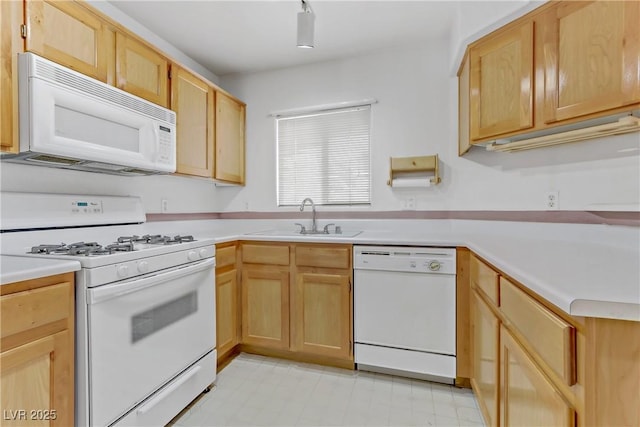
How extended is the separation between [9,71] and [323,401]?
2.17 m

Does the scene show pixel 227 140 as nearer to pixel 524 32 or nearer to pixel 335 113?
pixel 335 113

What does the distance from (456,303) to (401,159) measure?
1.16m

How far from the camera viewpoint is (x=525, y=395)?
960 mm

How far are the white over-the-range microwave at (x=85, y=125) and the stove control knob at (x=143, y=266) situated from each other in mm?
577

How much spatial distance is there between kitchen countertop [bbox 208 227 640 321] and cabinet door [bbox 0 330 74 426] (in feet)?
5.14

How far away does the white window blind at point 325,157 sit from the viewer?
269 centimetres

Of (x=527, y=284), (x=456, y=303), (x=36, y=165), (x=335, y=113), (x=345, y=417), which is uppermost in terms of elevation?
(x=335, y=113)

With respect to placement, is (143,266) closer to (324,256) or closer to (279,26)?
(324,256)

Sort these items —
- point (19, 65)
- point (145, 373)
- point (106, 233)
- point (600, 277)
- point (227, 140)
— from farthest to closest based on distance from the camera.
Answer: point (227, 140)
point (106, 233)
point (145, 373)
point (19, 65)
point (600, 277)

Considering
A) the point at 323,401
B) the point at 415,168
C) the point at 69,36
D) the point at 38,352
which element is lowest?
the point at 323,401

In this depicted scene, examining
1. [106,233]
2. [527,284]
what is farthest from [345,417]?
[106,233]

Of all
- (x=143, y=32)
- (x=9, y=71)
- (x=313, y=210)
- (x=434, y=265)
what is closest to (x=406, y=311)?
(x=434, y=265)

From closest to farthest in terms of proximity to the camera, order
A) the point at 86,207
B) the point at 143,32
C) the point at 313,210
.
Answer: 1. the point at 86,207
2. the point at 143,32
3. the point at 313,210

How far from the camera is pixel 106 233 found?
1.88m
